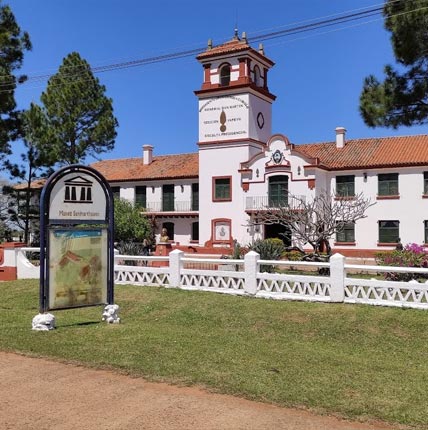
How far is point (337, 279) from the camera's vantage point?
11.4 m

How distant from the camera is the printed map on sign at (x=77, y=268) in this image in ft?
30.5

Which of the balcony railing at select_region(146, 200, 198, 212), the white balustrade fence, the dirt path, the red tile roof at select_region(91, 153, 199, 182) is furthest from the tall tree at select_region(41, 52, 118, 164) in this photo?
the dirt path

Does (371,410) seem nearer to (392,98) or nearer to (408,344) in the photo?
(408,344)

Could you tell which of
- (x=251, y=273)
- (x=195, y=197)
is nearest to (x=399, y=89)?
(x=251, y=273)

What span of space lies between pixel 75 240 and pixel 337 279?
18.3ft

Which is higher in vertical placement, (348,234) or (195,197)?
(195,197)

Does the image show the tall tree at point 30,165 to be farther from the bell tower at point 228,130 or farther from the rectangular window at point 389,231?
the rectangular window at point 389,231

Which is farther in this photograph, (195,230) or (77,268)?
(195,230)

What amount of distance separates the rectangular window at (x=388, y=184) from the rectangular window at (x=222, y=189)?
30.8ft

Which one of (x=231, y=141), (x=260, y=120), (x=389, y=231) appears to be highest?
(x=260, y=120)

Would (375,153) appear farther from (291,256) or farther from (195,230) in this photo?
(195,230)

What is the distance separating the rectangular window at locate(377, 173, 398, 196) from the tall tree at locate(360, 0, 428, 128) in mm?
15373

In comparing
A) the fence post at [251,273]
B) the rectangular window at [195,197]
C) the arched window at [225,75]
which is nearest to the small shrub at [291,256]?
the fence post at [251,273]

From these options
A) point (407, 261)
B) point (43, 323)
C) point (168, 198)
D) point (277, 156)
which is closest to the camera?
point (43, 323)
